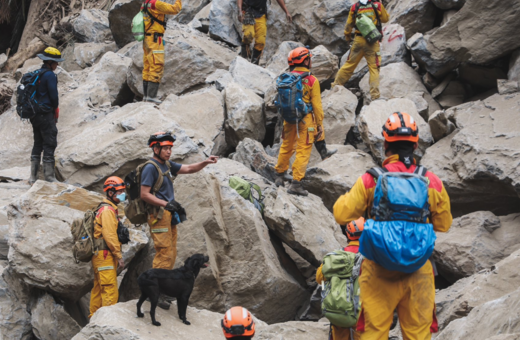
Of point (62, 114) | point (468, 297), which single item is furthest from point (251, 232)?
point (62, 114)

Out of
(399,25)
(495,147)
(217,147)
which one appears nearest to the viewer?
(495,147)

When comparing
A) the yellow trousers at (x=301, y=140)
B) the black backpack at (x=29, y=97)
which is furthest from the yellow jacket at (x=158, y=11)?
the yellow trousers at (x=301, y=140)

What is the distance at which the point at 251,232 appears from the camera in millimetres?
7406

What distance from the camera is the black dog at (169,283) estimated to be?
534 centimetres

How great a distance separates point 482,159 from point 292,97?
296 centimetres

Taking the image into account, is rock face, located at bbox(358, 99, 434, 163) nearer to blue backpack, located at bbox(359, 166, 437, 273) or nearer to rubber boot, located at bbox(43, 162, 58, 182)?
rubber boot, located at bbox(43, 162, 58, 182)

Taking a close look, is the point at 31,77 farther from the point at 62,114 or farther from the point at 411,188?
the point at 411,188

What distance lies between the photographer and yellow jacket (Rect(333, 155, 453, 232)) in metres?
3.92

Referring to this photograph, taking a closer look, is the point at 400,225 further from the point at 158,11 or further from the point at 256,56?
the point at 256,56

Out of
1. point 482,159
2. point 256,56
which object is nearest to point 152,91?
point 256,56

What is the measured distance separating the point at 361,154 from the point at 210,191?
3262 millimetres

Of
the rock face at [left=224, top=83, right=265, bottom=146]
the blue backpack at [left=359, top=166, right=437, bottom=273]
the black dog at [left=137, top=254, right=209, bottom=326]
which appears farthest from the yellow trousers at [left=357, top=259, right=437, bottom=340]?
the rock face at [left=224, top=83, right=265, bottom=146]

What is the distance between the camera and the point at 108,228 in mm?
6410

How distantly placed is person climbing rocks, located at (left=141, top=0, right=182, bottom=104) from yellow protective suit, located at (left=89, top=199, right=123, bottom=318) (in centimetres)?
447
